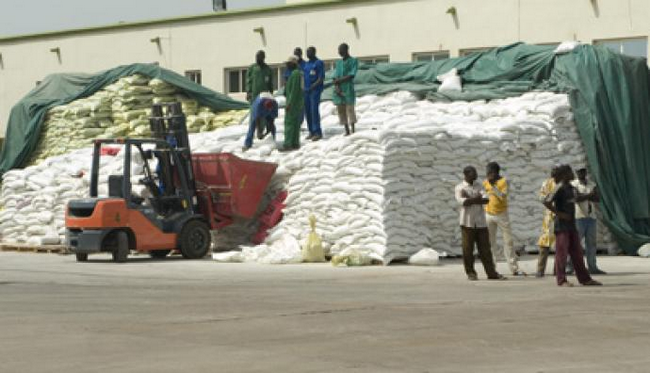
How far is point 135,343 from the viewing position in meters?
10.7

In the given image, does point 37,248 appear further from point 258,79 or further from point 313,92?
point 313,92

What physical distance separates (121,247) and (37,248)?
4.07 meters

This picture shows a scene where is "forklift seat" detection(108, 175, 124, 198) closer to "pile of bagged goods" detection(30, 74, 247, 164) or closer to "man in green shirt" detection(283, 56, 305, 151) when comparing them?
"man in green shirt" detection(283, 56, 305, 151)

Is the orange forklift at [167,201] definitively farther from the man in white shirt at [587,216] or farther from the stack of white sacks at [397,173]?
the man in white shirt at [587,216]

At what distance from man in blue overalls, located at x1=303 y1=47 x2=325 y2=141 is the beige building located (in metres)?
9.56

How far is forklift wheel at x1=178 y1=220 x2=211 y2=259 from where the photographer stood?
2223 centimetres

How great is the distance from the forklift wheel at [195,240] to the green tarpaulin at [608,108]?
561 cm

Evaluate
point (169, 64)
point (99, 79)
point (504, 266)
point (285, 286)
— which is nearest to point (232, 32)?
point (169, 64)

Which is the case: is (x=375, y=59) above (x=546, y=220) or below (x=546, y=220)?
above

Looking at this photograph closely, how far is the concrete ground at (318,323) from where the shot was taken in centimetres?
980

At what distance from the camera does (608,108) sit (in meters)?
23.5

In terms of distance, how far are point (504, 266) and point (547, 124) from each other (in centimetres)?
372

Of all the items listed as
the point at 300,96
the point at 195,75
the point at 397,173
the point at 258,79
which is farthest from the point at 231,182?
the point at 195,75

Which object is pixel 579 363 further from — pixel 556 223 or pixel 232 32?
pixel 232 32
